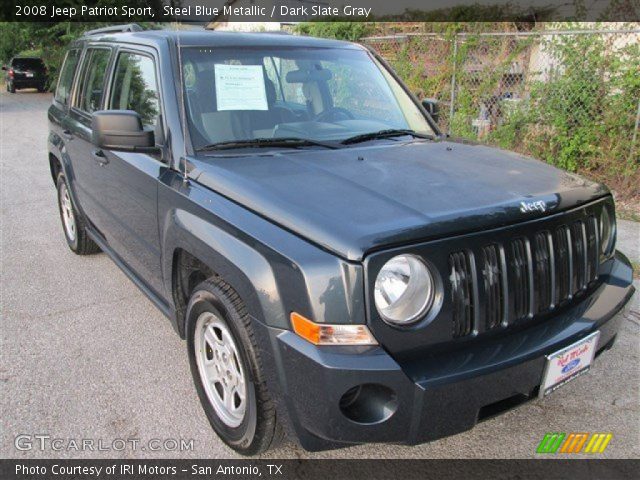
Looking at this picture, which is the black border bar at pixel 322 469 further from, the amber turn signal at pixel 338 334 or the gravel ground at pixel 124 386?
the amber turn signal at pixel 338 334

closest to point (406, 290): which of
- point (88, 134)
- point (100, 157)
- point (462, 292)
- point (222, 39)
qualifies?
point (462, 292)

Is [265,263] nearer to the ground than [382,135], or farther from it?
nearer to the ground

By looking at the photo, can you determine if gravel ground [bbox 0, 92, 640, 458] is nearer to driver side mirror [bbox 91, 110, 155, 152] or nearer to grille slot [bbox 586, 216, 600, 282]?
grille slot [bbox 586, 216, 600, 282]

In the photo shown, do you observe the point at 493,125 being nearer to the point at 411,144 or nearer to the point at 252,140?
the point at 411,144

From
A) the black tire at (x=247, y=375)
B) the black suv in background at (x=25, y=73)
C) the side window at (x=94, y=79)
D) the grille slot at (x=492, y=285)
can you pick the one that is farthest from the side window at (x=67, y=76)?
the black suv in background at (x=25, y=73)

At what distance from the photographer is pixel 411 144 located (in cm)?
318

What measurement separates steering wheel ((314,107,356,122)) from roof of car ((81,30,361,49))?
1.72 feet

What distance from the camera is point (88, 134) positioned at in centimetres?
413

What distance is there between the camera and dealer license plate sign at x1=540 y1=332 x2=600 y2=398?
87.6 inches

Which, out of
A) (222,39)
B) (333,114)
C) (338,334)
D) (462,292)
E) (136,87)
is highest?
(222,39)

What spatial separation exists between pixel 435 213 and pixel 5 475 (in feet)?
7.47

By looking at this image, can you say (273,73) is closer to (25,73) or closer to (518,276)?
(518,276)

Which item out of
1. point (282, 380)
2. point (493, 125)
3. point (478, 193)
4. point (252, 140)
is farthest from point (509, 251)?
point (493, 125)

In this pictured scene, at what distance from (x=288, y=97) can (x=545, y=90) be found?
17.3ft
